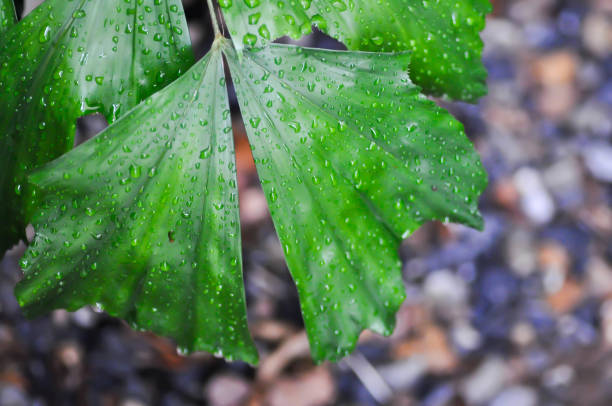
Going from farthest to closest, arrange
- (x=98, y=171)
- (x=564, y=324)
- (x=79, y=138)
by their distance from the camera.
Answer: (x=564, y=324) → (x=79, y=138) → (x=98, y=171)

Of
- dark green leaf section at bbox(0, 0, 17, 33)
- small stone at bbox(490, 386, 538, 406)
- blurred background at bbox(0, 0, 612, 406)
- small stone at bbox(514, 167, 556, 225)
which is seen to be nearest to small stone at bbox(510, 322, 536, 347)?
blurred background at bbox(0, 0, 612, 406)

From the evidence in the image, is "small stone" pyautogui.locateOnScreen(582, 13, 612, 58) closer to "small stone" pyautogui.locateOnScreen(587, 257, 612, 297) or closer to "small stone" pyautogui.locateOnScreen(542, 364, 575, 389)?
"small stone" pyautogui.locateOnScreen(587, 257, 612, 297)

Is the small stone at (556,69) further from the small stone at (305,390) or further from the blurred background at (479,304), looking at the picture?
the small stone at (305,390)

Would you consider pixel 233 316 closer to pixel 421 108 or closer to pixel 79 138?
A: pixel 421 108

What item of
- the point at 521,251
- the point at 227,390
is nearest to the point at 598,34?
the point at 521,251

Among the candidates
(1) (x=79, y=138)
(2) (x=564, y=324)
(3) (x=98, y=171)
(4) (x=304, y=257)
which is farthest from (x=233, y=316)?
(2) (x=564, y=324)

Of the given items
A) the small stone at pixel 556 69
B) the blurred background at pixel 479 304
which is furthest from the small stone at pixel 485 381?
the small stone at pixel 556 69

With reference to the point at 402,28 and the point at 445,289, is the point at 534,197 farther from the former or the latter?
the point at 402,28
